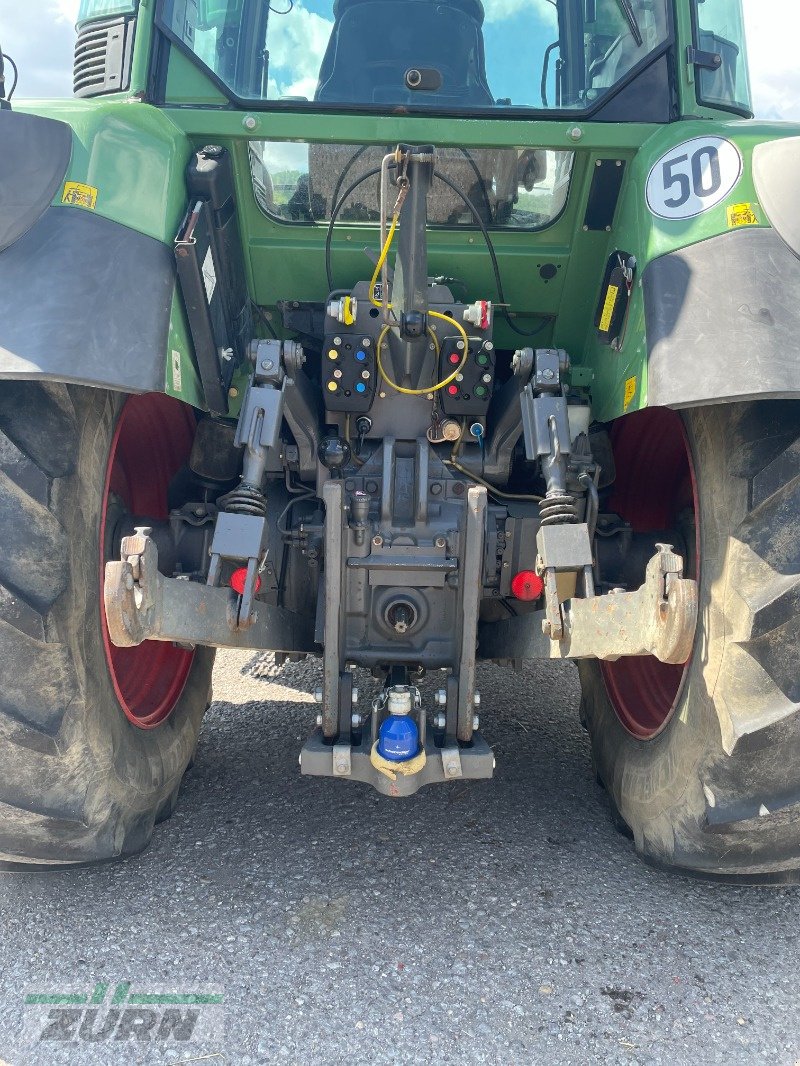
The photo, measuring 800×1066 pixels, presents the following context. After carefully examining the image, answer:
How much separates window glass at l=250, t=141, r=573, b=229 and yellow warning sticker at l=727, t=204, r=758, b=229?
0.61 m

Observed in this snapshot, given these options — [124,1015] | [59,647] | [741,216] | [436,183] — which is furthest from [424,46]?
[124,1015]

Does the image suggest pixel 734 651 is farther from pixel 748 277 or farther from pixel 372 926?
pixel 372 926

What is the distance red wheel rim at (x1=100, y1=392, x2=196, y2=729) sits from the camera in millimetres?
2395

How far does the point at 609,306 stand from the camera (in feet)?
6.99

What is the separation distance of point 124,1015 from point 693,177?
2.18 m

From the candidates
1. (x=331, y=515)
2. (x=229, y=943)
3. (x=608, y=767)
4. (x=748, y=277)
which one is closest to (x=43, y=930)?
(x=229, y=943)

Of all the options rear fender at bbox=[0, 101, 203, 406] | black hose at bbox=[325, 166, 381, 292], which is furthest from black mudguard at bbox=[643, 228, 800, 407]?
rear fender at bbox=[0, 101, 203, 406]

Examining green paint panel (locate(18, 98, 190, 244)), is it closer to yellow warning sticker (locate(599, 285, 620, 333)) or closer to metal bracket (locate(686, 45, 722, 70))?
yellow warning sticker (locate(599, 285, 620, 333))

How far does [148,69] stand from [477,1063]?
8.21 ft

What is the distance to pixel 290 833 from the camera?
2.49 metres

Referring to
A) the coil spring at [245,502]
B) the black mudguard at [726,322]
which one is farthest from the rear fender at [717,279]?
the coil spring at [245,502]

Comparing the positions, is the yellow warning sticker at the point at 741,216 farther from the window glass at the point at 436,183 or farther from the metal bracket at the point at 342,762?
the metal bracket at the point at 342,762

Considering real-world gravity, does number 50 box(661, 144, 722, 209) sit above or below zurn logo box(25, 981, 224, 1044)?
above

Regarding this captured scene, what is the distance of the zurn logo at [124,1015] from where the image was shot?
5.71 ft
